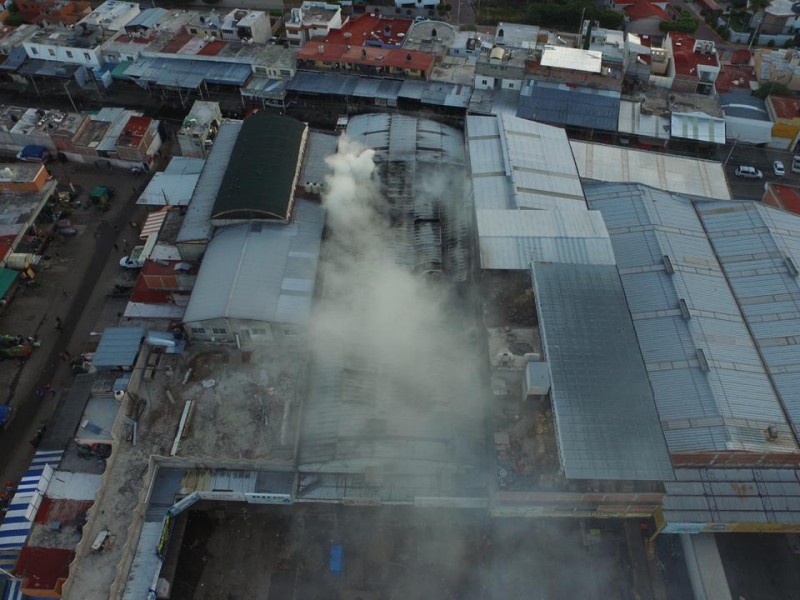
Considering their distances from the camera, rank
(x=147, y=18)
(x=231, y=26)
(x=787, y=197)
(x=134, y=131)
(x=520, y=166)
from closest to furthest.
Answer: (x=520, y=166) < (x=787, y=197) < (x=134, y=131) < (x=231, y=26) < (x=147, y=18)

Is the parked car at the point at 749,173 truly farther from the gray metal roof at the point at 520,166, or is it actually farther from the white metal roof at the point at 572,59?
the gray metal roof at the point at 520,166

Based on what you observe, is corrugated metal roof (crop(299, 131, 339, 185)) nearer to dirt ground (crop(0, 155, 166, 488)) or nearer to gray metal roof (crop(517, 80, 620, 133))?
dirt ground (crop(0, 155, 166, 488))

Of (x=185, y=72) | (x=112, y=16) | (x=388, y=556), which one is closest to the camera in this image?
(x=388, y=556)

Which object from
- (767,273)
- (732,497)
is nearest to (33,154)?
(732,497)

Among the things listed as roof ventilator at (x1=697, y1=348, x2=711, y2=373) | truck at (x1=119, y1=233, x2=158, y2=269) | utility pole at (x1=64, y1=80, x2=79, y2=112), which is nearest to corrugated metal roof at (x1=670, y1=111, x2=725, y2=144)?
roof ventilator at (x1=697, y1=348, x2=711, y2=373)

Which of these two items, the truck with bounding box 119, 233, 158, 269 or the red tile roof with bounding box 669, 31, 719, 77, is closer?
Result: the truck with bounding box 119, 233, 158, 269

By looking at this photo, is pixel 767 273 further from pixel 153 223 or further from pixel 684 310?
pixel 153 223
